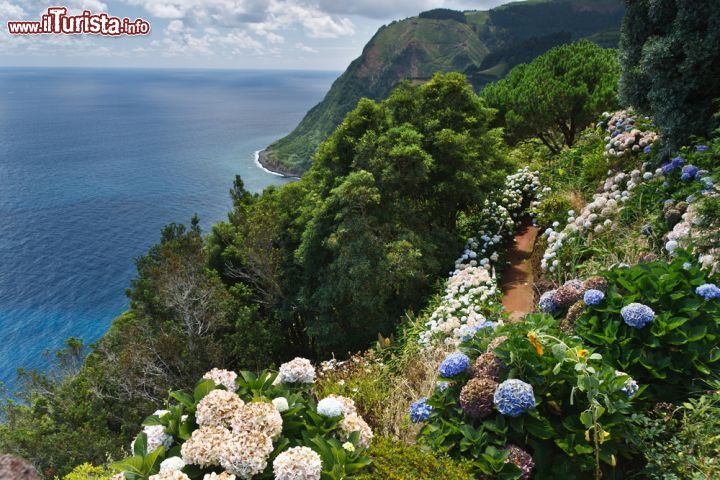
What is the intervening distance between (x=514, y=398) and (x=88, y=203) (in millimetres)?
83492

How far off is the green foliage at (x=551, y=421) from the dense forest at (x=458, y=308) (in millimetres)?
19

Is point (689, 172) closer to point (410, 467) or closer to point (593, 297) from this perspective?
point (593, 297)

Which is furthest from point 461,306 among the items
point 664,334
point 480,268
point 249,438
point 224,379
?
point 249,438

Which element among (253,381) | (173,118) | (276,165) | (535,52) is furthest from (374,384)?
(173,118)

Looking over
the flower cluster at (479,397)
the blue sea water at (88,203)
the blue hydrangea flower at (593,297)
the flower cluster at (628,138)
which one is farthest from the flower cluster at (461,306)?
the blue sea water at (88,203)

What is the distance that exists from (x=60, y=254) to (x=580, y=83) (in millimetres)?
60213

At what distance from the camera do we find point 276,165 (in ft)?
350

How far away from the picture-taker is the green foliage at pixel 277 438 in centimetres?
301

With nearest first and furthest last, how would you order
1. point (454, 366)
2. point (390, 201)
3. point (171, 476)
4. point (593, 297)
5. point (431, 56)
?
point (171, 476) < point (454, 366) < point (593, 297) < point (390, 201) < point (431, 56)

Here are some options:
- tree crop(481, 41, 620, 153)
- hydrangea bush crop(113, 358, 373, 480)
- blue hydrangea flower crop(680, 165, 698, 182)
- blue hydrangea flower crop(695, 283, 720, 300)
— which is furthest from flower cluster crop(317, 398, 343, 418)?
tree crop(481, 41, 620, 153)

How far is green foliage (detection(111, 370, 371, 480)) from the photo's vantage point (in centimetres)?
301

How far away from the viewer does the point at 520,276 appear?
11.4 meters

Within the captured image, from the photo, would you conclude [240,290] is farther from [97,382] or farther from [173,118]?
[173,118]

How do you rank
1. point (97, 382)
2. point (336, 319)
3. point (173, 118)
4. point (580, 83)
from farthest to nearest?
point (173, 118)
point (97, 382)
point (580, 83)
point (336, 319)
